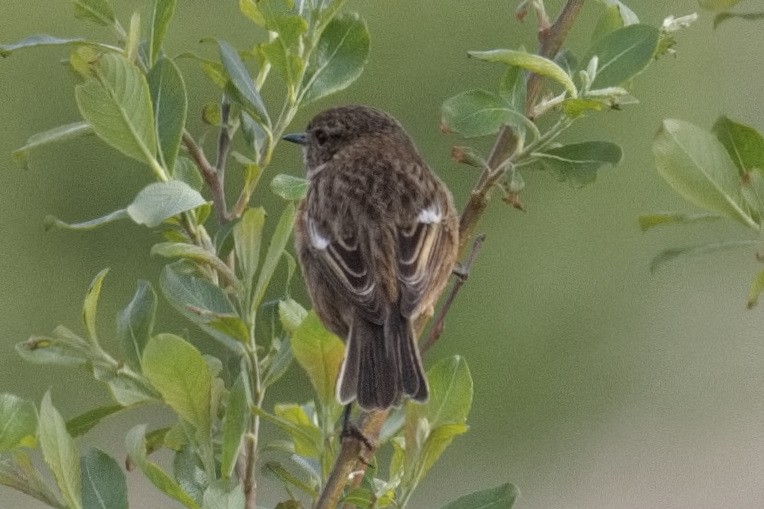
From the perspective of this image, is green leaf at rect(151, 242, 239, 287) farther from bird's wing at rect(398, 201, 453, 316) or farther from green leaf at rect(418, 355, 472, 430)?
bird's wing at rect(398, 201, 453, 316)

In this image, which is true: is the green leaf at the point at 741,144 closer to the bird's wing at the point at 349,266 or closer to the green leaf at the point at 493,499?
the green leaf at the point at 493,499

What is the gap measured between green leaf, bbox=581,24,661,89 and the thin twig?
2.45 feet

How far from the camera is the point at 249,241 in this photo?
96.0 inches

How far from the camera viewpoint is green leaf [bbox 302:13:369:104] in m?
2.58

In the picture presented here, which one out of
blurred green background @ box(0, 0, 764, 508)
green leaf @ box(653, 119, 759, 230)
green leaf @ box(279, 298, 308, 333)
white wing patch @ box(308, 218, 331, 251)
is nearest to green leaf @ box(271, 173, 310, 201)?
green leaf @ box(279, 298, 308, 333)

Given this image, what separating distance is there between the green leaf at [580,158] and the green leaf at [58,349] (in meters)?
0.94

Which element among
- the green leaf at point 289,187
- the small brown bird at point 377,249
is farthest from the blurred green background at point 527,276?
the green leaf at point 289,187

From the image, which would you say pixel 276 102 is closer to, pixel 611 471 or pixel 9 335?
pixel 9 335

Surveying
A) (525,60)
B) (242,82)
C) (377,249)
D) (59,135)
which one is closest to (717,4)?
(525,60)

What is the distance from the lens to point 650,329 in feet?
33.3

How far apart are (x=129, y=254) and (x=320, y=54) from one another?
7.12 meters

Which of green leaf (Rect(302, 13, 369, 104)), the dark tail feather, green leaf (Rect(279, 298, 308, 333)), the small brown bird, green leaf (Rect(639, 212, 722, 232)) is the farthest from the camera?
the small brown bird

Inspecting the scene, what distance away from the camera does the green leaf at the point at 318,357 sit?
241 cm

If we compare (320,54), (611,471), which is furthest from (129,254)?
(320,54)
